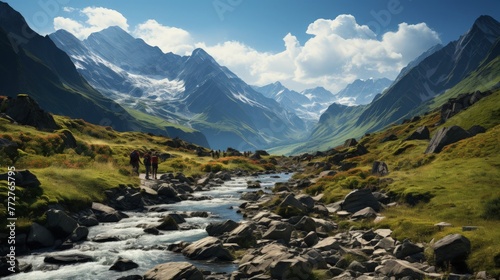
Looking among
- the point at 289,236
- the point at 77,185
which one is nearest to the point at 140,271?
the point at 289,236

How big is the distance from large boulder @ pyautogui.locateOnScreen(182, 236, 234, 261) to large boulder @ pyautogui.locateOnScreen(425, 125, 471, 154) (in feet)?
143

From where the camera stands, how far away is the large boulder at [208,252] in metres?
21.5

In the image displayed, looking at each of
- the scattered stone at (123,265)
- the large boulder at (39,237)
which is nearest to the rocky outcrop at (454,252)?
the scattered stone at (123,265)

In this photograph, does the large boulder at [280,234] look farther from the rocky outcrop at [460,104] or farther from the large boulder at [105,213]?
the rocky outcrop at [460,104]

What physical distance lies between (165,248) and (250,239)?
568cm

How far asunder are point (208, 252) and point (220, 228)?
5.66 m

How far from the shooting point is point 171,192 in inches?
1815

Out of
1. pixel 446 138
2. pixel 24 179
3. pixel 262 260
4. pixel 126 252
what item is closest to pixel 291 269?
pixel 262 260

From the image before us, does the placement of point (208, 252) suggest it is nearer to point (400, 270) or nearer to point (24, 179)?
point (400, 270)

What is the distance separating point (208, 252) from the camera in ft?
71.7

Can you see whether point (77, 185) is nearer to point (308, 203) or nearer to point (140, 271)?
point (140, 271)

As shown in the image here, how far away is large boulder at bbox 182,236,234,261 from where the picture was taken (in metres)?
21.5

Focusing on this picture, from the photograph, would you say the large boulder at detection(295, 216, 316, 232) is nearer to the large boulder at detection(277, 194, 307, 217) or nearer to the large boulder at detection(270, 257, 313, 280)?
the large boulder at detection(277, 194, 307, 217)

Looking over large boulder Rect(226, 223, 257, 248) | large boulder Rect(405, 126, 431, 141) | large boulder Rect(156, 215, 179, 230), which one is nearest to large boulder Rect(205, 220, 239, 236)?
large boulder Rect(226, 223, 257, 248)
